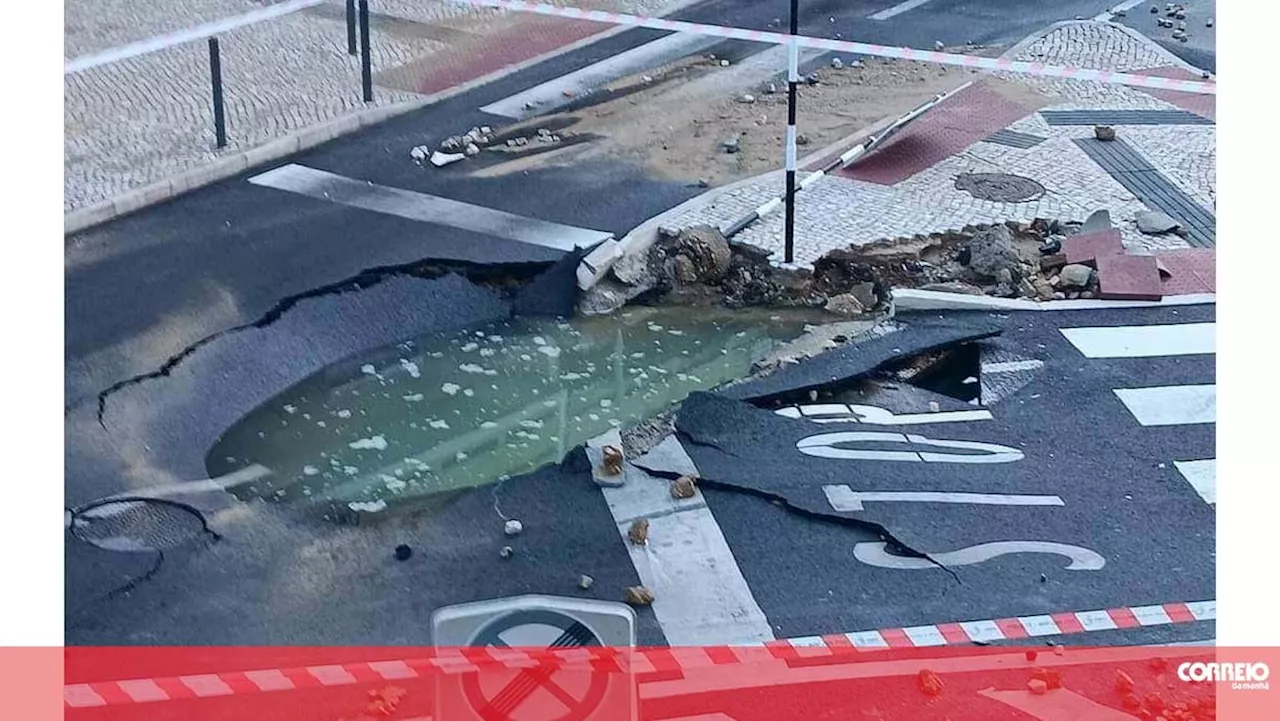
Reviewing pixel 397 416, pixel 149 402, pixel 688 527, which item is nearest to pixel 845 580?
pixel 688 527

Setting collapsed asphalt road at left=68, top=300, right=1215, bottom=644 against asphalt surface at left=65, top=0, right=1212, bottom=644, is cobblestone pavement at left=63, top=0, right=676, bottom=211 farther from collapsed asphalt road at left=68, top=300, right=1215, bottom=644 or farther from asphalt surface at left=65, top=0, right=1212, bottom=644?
collapsed asphalt road at left=68, top=300, right=1215, bottom=644

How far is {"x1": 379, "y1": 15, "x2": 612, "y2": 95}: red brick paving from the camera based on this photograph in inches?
587

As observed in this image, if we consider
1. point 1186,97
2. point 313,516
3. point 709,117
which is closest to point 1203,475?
point 313,516

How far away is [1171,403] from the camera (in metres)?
9.59

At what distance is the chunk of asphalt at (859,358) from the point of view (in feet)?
31.1

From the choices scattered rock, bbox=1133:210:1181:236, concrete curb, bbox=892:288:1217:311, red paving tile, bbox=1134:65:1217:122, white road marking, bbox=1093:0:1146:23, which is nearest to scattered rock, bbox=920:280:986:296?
concrete curb, bbox=892:288:1217:311

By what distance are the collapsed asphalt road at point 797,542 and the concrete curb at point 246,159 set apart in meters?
4.23

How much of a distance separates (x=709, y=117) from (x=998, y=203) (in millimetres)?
3124

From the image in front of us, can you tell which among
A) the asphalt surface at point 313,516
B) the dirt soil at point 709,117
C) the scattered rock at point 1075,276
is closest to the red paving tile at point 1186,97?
the dirt soil at point 709,117

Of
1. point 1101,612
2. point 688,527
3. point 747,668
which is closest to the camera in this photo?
point 747,668

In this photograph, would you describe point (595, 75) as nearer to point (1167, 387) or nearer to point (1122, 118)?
point (1122, 118)

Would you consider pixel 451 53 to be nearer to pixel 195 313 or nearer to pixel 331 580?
pixel 195 313

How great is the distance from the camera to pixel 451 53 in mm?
15719

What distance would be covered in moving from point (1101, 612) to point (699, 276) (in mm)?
4322
